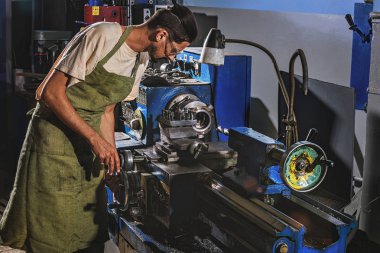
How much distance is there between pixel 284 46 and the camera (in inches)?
128

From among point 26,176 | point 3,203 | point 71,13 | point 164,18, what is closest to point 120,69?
point 164,18

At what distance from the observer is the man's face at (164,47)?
1836 mm

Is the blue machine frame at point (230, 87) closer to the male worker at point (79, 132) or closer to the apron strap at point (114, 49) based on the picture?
the male worker at point (79, 132)

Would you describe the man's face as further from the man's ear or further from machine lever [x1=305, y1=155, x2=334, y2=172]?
machine lever [x1=305, y1=155, x2=334, y2=172]

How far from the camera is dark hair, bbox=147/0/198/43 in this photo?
1.82 metres

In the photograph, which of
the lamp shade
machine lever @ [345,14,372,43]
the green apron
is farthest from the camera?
machine lever @ [345,14,372,43]

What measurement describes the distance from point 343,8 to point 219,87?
784 millimetres

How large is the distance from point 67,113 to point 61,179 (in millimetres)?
293

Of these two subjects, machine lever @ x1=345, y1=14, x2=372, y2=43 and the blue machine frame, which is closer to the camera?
machine lever @ x1=345, y1=14, x2=372, y2=43

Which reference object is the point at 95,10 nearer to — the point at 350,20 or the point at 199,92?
the point at 199,92

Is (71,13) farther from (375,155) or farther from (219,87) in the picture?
(375,155)

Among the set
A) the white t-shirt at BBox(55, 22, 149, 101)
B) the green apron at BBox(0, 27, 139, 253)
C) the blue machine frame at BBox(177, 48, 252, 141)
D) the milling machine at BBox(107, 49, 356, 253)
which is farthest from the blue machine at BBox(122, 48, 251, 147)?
the white t-shirt at BBox(55, 22, 149, 101)

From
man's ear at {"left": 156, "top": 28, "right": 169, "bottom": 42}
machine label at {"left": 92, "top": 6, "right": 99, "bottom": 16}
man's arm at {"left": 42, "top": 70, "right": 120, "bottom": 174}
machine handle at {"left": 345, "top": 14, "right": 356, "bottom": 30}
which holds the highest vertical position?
machine label at {"left": 92, "top": 6, "right": 99, "bottom": 16}

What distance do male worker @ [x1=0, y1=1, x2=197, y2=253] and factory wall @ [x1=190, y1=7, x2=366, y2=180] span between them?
4.13 feet
